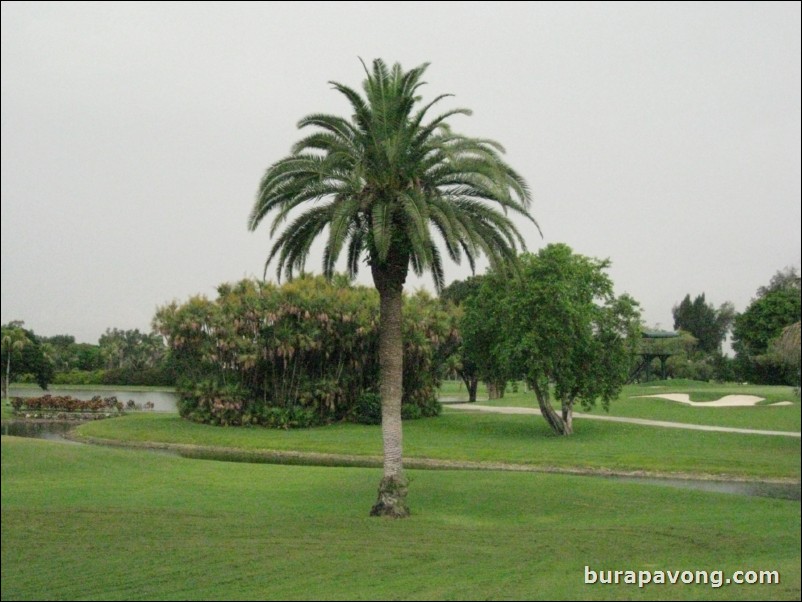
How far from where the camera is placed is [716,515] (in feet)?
55.4

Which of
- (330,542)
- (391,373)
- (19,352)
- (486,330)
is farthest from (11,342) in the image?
(486,330)

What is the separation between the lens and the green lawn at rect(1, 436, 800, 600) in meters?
9.91

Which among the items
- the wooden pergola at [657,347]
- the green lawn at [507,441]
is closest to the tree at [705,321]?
the wooden pergola at [657,347]

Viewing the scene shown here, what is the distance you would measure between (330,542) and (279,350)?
37.0 metres

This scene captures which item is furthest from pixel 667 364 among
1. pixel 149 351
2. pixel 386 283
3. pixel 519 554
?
pixel 519 554

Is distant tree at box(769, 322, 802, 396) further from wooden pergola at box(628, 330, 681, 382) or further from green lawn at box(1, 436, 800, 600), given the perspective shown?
wooden pergola at box(628, 330, 681, 382)

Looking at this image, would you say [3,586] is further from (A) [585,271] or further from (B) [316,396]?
(B) [316,396]

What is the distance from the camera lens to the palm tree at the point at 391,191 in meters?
19.1

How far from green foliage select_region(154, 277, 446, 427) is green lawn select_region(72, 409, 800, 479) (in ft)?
6.35

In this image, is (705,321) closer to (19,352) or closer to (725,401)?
Result: (725,401)

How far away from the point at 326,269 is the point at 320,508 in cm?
596

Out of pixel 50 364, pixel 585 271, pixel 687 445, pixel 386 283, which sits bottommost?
pixel 687 445

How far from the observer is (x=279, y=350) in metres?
50.0

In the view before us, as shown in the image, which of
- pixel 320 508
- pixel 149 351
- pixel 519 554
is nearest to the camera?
pixel 519 554
